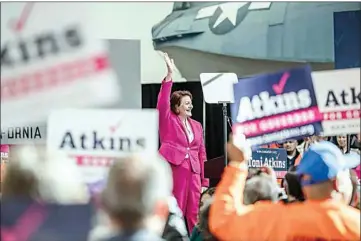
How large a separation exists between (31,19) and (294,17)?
105 cm

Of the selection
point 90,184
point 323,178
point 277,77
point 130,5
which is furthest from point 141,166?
point 130,5

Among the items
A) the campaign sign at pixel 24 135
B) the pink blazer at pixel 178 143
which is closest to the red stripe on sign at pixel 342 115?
the campaign sign at pixel 24 135

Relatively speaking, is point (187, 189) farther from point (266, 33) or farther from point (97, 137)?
point (97, 137)

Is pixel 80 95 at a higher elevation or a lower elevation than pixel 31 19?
lower

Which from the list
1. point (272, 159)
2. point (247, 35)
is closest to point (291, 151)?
point (272, 159)

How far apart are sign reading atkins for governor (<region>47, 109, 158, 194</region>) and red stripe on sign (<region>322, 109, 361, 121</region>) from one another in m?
0.59

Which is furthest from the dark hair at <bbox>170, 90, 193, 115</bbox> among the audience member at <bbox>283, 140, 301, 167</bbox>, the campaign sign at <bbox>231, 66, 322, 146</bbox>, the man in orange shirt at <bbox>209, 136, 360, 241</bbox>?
the man in orange shirt at <bbox>209, 136, 360, 241</bbox>

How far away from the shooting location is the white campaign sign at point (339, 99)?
2.41 m

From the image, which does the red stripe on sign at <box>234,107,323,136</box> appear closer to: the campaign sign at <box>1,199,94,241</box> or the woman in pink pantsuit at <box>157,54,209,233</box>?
the campaign sign at <box>1,199,94,241</box>

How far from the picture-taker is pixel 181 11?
321cm

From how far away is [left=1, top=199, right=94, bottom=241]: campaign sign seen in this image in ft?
6.49

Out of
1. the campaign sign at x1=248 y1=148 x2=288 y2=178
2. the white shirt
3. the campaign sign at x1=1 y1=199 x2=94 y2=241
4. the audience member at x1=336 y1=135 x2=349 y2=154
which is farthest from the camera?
the campaign sign at x1=248 y1=148 x2=288 y2=178

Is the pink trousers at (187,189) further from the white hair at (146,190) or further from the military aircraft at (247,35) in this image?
the white hair at (146,190)

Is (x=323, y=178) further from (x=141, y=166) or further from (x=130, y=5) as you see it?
(x=130, y=5)
